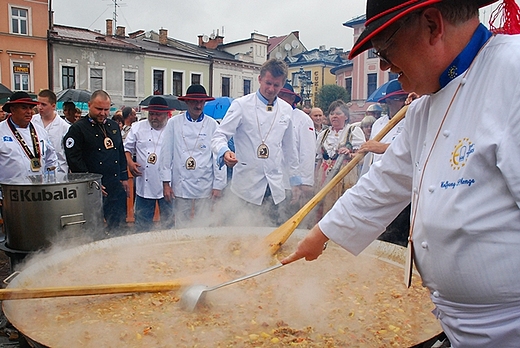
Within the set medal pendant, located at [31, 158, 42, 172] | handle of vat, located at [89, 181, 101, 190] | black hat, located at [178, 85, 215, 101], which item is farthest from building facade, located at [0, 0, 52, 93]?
handle of vat, located at [89, 181, 101, 190]

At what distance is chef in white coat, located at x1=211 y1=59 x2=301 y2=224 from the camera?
438 cm

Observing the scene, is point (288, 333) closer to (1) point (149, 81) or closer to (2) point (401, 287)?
(2) point (401, 287)

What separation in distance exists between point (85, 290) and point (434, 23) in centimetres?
194

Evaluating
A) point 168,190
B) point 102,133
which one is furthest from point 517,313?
point 102,133

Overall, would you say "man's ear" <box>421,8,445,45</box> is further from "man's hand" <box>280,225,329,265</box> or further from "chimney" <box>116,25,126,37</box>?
"chimney" <box>116,25,126,37</box>

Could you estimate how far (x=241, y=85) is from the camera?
34625 millimetres

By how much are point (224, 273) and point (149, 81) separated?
29311 mm

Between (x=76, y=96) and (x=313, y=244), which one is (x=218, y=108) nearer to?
(x=76, y=96)

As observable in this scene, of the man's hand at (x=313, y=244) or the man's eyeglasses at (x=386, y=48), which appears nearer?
the man's eyeglasses at (x=386, y=48)

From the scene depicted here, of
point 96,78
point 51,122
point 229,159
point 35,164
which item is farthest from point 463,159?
point 96,78

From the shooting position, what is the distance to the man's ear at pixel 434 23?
1243 mm

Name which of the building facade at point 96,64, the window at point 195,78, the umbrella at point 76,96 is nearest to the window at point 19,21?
the building facade at point 96,64

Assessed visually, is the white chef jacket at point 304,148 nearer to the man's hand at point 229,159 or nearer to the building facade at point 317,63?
the man's hand at point 229,159

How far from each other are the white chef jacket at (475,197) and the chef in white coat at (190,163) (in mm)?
4054
